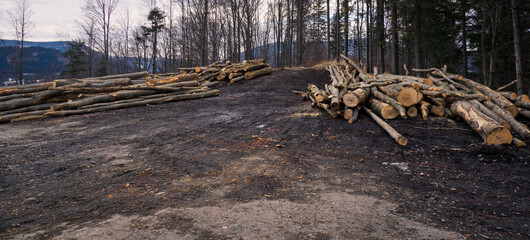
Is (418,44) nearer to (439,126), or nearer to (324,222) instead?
(439,126)

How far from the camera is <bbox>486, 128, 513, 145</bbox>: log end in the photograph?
511cm

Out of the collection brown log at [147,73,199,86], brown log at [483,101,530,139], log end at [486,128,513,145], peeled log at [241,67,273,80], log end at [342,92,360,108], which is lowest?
log end at [486,128,513,145]

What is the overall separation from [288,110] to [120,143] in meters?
5.06

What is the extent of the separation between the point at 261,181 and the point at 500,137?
4806 millimetres

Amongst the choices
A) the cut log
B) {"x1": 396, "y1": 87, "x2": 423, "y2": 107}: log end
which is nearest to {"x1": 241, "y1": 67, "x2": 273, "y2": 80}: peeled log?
{"x1": 396, "y1": 87, "x2": 423, "y2": 107}: log end

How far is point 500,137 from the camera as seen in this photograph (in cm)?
516

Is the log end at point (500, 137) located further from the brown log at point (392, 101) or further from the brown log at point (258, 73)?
the brown log at point (258, 73)

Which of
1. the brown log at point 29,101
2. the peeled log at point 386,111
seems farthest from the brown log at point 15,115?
the peeled log at point 386,111

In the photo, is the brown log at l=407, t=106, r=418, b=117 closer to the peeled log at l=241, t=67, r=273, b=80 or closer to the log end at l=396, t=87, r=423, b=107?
the log end at l=396, t=87, r=423, b=107

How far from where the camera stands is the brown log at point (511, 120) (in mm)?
5391

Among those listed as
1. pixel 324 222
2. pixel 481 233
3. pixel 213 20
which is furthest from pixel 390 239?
pixel 213 20

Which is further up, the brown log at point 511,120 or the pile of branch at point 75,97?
the pile of branch at point 75,97

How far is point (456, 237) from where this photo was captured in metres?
2.55

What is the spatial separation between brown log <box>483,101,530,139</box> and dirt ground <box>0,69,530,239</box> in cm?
58
